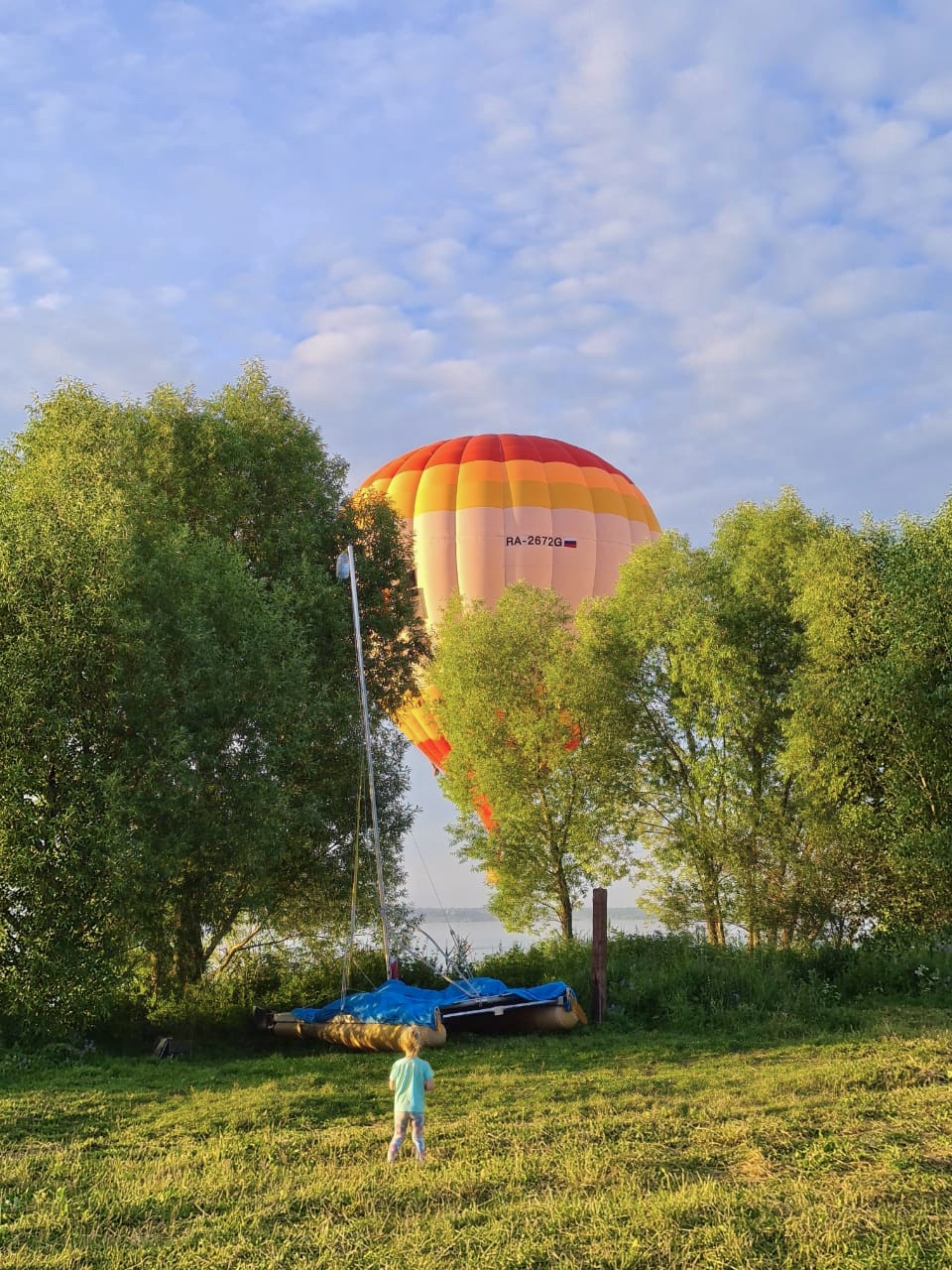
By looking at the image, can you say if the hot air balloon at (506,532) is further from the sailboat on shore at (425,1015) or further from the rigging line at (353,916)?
the sailboat on shore at (425,1015)

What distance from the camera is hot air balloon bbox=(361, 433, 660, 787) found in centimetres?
3559

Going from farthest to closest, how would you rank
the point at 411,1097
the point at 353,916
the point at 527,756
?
the point at 527,756, the point at 353,916, the point at 411,1097

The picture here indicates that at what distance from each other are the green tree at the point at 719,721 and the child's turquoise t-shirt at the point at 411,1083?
17199 mm

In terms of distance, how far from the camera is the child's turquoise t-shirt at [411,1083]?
427 inches

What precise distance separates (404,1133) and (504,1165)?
1.31 m

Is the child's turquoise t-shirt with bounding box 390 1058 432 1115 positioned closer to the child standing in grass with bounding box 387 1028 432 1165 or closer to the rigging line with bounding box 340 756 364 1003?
the child standing in grass with bounding box 387 1028 432 1165

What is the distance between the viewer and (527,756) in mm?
30953

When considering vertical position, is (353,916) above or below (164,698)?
below

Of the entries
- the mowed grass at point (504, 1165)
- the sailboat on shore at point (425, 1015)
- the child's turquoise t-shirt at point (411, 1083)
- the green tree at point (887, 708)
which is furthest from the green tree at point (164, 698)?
the green tree at point (887, 708)

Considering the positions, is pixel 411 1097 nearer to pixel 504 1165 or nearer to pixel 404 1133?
pixel 404 1133

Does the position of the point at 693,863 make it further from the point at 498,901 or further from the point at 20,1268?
the point at 20,1268

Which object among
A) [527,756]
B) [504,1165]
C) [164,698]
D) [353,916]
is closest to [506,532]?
[527,756]

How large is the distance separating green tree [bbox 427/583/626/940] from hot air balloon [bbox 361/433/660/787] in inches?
126

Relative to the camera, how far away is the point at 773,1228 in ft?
27.4
